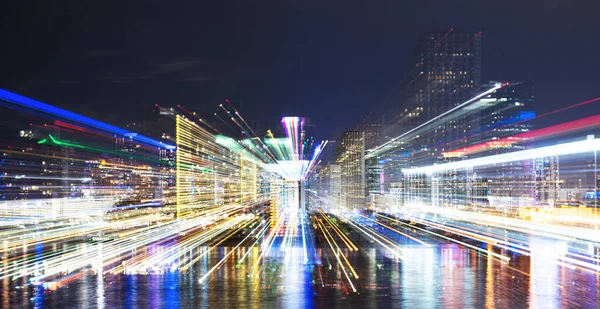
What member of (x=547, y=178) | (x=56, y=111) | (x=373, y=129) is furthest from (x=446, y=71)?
(x=56, y=111)

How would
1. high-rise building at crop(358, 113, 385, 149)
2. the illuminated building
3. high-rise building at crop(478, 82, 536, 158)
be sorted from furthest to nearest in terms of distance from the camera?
high-rise building at crop(358, 113, 385, 149)
high-rise building at crop(478, 82, 536, 158)
the illuminated building

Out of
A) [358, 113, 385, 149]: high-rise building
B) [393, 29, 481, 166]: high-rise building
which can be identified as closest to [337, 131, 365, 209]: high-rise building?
[358, 113, 385, 149]: high-rise building

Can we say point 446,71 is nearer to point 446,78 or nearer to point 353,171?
point 446,78

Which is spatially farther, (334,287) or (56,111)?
(56,111)

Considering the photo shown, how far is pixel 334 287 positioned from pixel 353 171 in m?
27.1

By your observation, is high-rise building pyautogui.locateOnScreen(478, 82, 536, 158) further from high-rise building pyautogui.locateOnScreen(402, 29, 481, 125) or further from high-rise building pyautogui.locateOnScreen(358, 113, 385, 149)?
high-rise building pyautogui.locateOnScreen(358, 113, 385, 149)

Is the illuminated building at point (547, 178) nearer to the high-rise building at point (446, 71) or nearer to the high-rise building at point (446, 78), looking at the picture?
the high-rise building at point (446, 78)

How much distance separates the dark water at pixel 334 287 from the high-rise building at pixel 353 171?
70.8 ft

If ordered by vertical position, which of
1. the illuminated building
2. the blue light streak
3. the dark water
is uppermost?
the blue light streak

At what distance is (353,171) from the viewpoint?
123 ft

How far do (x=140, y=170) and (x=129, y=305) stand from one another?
142 feet

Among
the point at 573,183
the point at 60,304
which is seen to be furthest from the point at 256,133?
the point at 60,304

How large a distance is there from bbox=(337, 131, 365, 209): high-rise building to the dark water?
21.6 m

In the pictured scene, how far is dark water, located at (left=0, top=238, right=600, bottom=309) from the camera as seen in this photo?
905 centimetres
